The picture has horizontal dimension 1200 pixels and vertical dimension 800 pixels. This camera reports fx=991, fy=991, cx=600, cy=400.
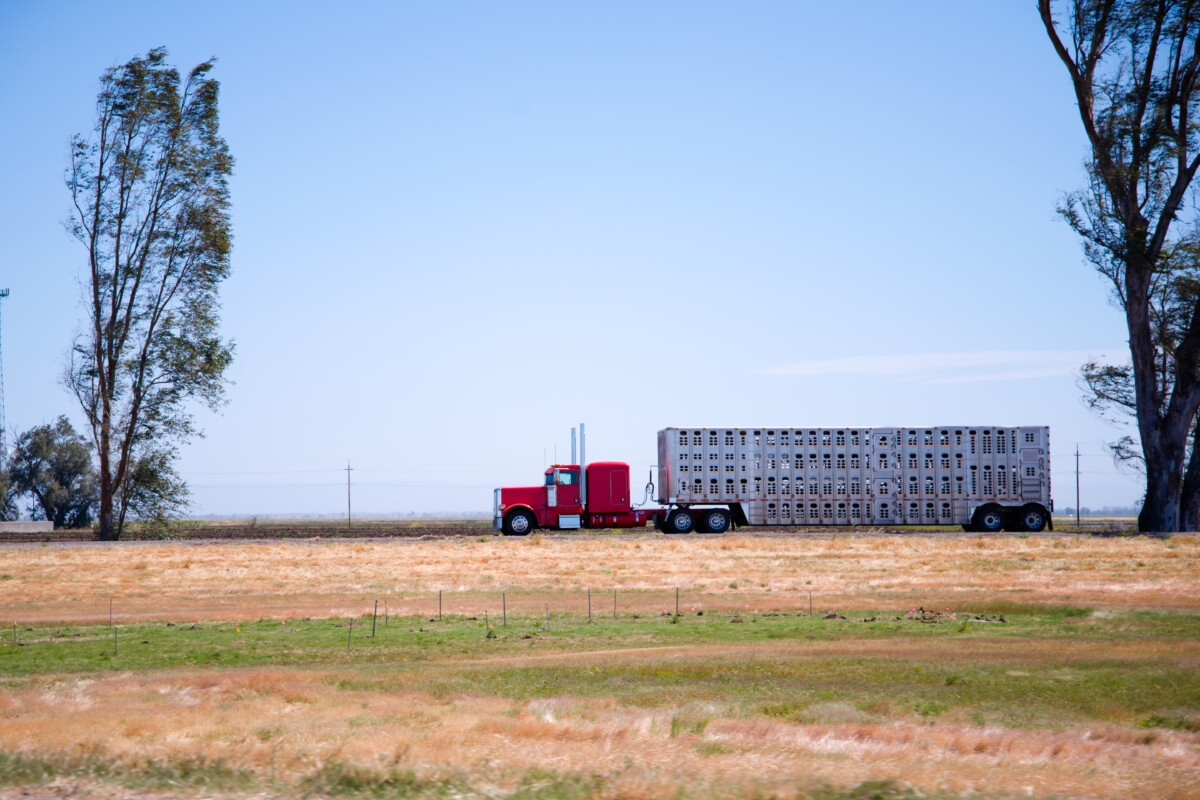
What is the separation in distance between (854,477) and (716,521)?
7.23 meters

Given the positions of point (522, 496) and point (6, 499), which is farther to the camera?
point (6, 499)

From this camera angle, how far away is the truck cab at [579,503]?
Answer: 49031mm

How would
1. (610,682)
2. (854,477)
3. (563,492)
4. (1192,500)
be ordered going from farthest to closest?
(1192,500)
(854,477)
(563,492)
(610,682)

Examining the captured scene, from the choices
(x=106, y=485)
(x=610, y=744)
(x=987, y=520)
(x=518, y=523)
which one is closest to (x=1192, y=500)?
(x=987, y=520)

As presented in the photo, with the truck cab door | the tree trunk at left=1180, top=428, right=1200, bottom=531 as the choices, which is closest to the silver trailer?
the truck cab door

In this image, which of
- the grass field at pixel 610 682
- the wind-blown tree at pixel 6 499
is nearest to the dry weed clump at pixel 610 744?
the grass field at pixel 610 682

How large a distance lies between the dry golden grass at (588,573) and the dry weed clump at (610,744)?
42.6ft

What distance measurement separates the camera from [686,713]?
500 inches

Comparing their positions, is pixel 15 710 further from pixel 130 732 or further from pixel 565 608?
Result: pixel 565 608

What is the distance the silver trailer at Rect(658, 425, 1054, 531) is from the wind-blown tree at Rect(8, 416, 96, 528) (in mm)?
79391

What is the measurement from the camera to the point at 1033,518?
49656mm

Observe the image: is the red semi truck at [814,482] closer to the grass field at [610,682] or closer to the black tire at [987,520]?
the black tire at [987,520]

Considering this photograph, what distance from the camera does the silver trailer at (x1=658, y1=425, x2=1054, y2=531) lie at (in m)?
49.2

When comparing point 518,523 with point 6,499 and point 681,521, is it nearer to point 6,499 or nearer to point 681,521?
point 681,521
